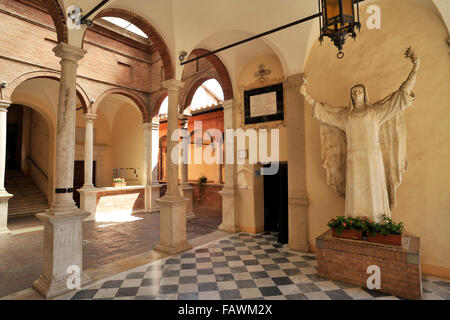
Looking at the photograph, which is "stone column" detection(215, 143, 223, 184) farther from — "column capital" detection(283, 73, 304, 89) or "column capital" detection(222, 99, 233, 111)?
"column capital" detection(283, 73, 304, 89)

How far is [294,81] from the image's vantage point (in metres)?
5.84

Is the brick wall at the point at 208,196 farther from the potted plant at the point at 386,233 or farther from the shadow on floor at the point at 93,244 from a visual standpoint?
the potted plant at the point at 386,233

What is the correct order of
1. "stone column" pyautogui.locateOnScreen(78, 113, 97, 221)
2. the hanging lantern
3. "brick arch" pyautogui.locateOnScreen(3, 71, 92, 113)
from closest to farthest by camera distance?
the hanging lantern → "brick arch" pyautogui.locateOnScreen(3, 71, 92, 113) → "stone column" pyautogui.locateOnScreen(78, 113, 97, 221)

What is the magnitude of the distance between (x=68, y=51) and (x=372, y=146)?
5.38 m

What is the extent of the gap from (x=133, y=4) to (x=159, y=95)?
20.4ft

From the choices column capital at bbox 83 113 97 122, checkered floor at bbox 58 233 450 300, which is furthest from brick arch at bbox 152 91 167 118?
checkered floor at bbox 58 233 450 300

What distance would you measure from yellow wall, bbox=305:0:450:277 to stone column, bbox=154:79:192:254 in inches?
139

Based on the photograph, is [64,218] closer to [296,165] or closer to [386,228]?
[296,165]

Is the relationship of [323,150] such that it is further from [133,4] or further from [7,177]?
[7,177]

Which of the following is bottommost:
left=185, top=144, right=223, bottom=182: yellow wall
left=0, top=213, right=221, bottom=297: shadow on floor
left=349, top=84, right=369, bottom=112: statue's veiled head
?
left=0, top=213, right=221, bottom=297: shadow on floor

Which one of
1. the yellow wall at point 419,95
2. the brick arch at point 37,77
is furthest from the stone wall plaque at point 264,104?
the brick arch at point 37,77

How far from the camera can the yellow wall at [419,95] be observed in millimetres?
4238

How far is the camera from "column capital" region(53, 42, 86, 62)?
3.99m

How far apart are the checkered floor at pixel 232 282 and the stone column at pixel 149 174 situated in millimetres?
6224
